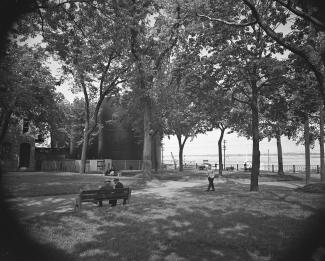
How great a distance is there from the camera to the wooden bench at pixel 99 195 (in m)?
10.8

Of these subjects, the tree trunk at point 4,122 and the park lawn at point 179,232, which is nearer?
the park lawn at point 179,232

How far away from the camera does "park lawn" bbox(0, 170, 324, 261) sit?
6219 mm

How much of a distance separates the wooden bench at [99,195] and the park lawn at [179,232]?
0.42 m

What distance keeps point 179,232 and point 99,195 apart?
182 inches

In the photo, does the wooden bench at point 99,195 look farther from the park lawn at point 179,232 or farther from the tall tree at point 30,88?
the tall tree at point 30,88

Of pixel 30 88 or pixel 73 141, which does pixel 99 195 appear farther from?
pixel 73 141

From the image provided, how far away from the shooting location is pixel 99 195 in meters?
11.4

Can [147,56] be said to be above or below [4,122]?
above

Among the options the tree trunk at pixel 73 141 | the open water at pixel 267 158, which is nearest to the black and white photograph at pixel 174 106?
the tree trunk at pixel 73 141

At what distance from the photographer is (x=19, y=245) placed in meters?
6.73

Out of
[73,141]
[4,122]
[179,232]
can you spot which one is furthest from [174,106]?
[73,141]

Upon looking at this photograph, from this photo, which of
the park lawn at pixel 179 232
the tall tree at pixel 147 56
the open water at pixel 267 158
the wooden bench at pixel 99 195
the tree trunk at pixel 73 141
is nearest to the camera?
the park lawn at pixel 179 232

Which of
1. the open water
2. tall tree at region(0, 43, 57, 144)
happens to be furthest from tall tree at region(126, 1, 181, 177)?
the open water

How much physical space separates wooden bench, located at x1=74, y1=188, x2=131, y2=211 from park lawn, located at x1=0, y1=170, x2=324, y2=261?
0.42 meters
